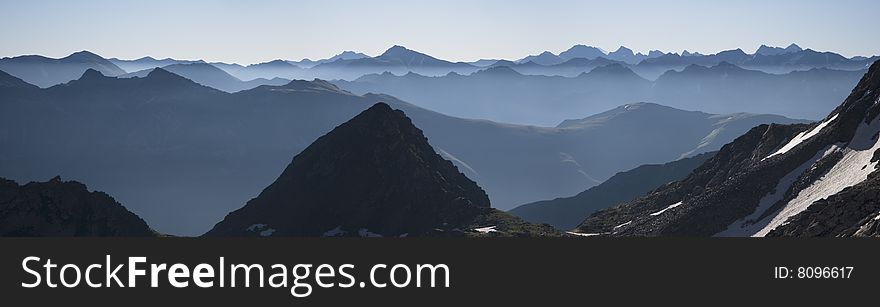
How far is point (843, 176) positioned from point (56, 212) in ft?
429

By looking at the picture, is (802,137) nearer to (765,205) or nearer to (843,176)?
(765,205)

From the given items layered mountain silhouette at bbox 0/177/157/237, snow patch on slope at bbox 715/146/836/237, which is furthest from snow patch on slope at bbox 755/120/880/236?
layered mountain silhouette at bbox 0/177/157/237

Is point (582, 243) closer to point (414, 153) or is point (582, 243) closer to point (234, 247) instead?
point (234, 247)

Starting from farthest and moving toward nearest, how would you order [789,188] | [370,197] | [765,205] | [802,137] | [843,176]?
[370,197], [802,137], [765,205], [789,188], [843,176]

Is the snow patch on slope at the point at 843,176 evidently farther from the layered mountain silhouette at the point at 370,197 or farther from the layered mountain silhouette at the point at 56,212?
the layered mountain silhouette at the point at 56,212

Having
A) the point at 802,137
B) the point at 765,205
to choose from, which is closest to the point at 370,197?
the point at 765,205

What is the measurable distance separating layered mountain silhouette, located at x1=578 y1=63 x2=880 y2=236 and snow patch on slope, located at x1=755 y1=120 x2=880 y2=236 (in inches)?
5.5

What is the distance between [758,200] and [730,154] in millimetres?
48126

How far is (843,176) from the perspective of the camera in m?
121

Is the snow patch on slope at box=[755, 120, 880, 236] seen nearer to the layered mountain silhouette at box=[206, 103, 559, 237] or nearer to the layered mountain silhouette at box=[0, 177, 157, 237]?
the layered mountain silhouette at box=[206, 103, 559, 237]

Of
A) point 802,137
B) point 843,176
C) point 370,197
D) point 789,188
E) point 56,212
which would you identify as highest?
point 802,137

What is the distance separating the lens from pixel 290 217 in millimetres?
181750

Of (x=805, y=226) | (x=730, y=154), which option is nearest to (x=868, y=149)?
(x=805, y=226)

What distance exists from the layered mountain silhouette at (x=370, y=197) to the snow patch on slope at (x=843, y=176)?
47727 millimetres
